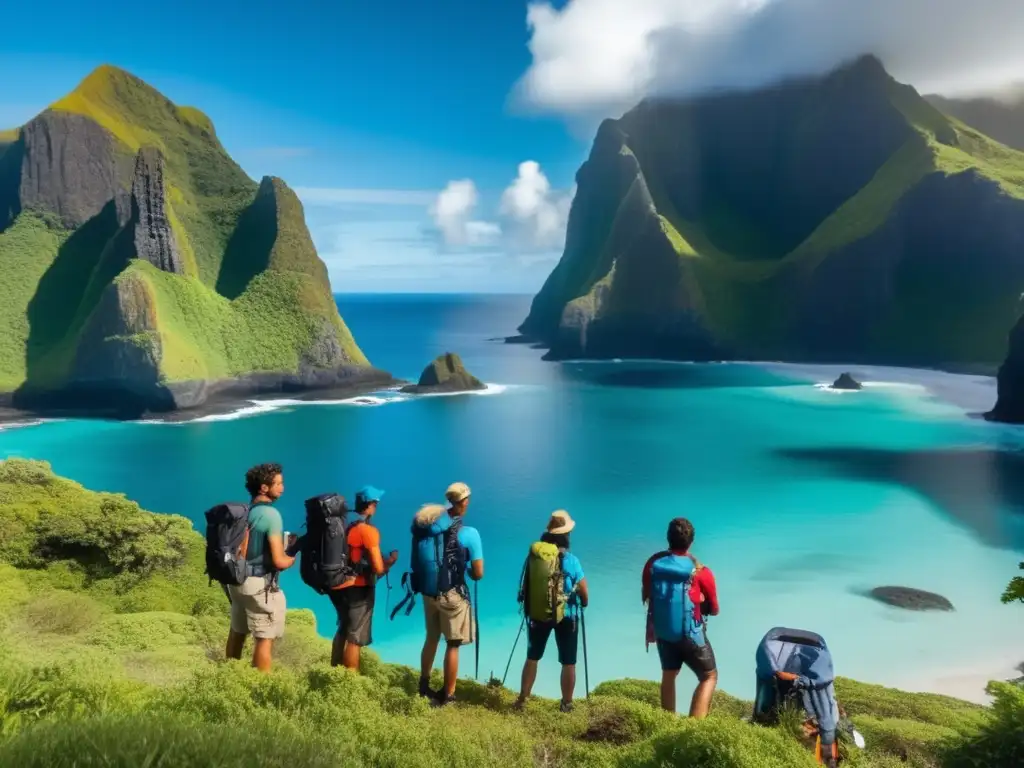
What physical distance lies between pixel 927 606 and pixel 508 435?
34697 millimetres

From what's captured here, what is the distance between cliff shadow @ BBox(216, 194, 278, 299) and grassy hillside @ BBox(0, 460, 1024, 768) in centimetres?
8210

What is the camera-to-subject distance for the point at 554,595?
7.79 metres

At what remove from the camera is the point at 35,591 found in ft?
46.8

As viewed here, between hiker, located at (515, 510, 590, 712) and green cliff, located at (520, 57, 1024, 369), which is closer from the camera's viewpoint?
hiker, located at (515, 510, 590, 712)

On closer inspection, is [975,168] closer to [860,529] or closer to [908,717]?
[860,529]

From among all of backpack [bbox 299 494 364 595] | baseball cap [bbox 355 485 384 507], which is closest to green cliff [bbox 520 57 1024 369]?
baseball cap [bbox 355 485 384 507]

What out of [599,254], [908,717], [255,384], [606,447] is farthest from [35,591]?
[599,254]

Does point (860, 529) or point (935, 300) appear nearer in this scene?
point (860, 529)

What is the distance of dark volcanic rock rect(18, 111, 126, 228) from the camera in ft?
285

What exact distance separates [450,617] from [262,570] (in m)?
1.95

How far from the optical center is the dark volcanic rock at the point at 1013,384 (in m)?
56.1

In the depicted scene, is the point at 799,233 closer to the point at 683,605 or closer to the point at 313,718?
the point at 683,605

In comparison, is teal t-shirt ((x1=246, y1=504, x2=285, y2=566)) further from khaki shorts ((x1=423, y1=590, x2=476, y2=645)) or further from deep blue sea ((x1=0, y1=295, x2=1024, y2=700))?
deep blue sea ((x1=0, y1=295, x2=1024, y2=700))

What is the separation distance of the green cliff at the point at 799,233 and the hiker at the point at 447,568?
3926 inches
